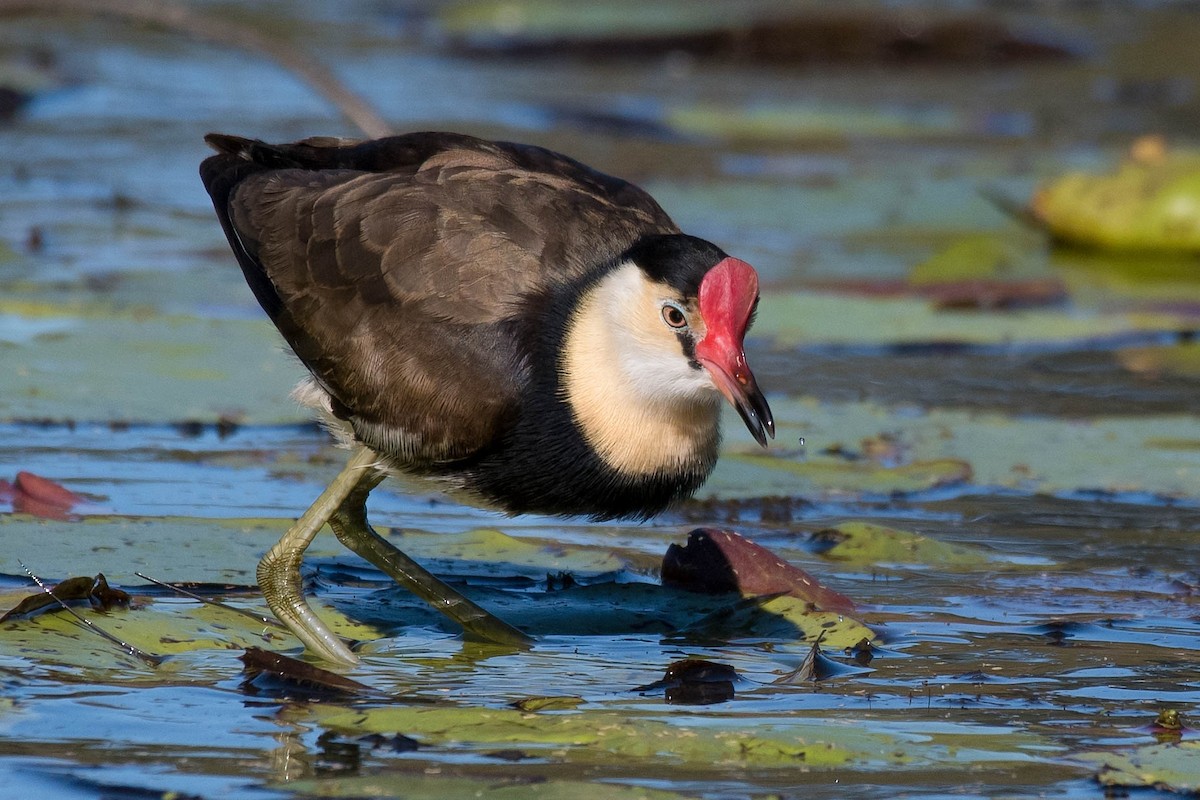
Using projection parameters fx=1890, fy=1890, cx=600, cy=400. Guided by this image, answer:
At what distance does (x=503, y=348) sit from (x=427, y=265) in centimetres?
33

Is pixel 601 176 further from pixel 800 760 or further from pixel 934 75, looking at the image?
pixel 934 75

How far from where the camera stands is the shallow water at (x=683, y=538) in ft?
13.2

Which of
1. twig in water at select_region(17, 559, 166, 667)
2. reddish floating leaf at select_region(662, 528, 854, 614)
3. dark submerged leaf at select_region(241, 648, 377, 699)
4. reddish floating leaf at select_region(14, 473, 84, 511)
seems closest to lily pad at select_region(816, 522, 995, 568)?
reddish floating leaf at select_region(662, 528, 854, 614)

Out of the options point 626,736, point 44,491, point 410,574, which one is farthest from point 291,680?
point 44,491

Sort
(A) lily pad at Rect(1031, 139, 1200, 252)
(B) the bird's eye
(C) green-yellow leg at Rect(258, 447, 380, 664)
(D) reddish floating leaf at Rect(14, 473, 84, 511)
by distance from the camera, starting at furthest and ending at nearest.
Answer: (A) lily pad at Rect(1031, 139, 1200, 252)
(D) reddish floating leaf at Rect(14, 473, 84, 511)
(B) the bird's eye
(C) green-yellow leg at Rect(258, 447, 380, 664)

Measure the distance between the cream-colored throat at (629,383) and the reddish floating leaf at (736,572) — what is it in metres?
0.39

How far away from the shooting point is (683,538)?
6105 millimetres

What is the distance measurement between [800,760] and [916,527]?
2.37 m

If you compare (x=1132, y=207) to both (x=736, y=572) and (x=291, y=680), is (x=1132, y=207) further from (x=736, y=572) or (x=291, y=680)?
(x=291, y=680)

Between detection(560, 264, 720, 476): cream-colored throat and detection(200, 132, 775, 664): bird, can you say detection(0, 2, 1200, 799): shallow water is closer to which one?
detection(200, 132, 775, 664): bird

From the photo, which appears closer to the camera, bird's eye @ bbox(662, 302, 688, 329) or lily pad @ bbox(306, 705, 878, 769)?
lily pad @ bbox(306, 705, 878, 769)

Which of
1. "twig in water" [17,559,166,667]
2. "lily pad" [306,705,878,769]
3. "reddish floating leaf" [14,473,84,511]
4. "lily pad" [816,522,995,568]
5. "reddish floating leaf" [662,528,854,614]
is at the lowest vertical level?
"twig in water" [17,559,166,667]

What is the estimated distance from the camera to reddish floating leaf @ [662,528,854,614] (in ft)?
17.2

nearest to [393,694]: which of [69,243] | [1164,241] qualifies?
[69,243]
